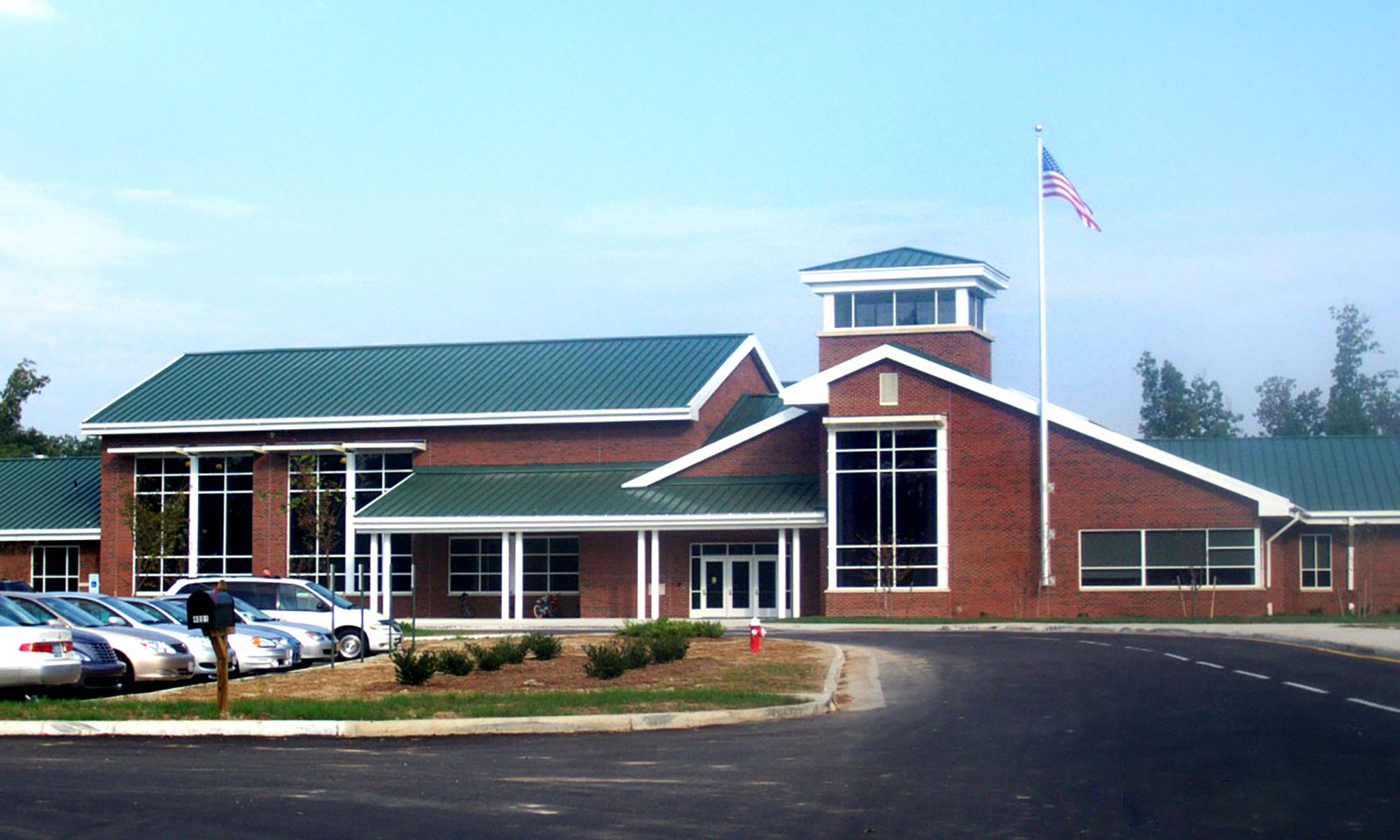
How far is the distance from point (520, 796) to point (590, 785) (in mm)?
755

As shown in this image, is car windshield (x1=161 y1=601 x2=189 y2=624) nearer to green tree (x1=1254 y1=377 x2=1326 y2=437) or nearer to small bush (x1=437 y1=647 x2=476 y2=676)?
small bush (x1=437 y1=647 x2=476 y2=676)

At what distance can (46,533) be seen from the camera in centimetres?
5750

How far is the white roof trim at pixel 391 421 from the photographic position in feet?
171

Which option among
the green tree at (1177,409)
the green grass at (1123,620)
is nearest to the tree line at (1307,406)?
the green tree at (1177,409)

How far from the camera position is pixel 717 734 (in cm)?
1634

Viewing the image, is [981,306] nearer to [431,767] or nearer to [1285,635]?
[1285,635]

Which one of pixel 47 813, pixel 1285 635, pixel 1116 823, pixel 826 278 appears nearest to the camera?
pixel 1116 823

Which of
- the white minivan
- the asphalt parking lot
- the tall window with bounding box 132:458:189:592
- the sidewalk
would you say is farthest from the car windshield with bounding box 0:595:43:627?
the tall window with bounding box 132:458:189:592

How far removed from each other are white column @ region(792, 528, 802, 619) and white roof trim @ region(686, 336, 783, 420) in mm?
5737

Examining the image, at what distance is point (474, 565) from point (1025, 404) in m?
18.3

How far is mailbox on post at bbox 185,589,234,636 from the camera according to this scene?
16953mm

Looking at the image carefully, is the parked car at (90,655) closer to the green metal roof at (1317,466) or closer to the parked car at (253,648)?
the parked car at (253,648)

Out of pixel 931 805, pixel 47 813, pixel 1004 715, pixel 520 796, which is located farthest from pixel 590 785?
pixel 1004 715

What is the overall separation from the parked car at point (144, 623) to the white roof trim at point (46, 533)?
33.0 metres
